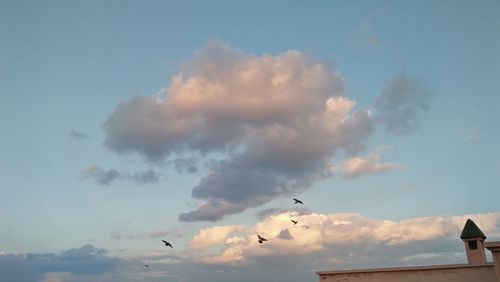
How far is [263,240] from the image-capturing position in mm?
28266

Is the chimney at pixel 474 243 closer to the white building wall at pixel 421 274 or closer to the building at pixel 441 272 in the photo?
the building at pixel 441 272

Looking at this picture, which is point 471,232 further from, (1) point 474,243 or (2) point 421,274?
(2) point 421,274

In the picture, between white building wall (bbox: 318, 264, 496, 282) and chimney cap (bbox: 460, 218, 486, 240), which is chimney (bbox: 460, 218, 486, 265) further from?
white building wall (bbox: 318, 264, 496, 282)

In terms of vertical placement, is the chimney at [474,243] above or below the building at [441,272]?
above

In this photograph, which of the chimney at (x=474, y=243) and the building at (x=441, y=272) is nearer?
the building at (x=441, y=272)

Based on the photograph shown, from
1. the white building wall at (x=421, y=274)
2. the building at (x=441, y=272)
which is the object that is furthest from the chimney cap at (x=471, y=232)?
the white building wall at (x=421, y=274)

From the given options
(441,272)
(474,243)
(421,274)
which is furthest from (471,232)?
(421,274)

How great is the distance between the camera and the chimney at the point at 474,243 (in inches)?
1185

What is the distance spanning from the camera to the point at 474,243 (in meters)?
30.4

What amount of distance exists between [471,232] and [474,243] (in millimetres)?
902

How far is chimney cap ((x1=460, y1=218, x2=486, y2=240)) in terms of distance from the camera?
1187 inches

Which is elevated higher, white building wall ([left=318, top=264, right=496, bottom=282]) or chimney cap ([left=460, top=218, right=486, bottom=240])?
chimney cap ([left=460, top=218, right=486, bottom=240])

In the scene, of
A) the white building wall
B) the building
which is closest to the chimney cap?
the building

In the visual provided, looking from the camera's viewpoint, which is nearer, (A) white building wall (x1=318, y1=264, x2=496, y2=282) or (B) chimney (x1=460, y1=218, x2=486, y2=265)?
(A) white building wall (x1=318, y1=264, x2=496, y2=282)
